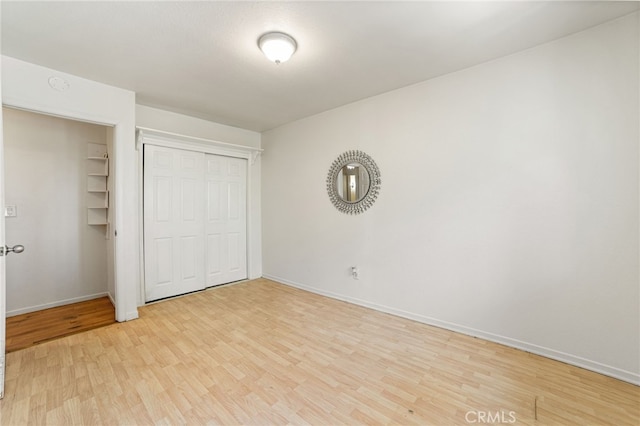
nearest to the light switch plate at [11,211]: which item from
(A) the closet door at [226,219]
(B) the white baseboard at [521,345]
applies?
(A) the closet door at [226,219]

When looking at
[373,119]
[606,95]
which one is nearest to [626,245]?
[606,95]

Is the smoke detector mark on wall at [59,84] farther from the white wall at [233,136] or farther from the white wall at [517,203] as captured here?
the white wall at [517,203]

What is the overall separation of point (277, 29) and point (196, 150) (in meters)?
2.40

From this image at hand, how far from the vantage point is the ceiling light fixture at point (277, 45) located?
1.93 m

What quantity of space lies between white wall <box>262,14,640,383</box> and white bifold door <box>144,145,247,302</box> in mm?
1889

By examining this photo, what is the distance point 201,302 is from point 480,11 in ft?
13.0

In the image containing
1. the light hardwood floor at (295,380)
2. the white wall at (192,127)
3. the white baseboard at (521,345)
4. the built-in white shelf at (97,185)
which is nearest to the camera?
the light hardwood floor at (295,380)

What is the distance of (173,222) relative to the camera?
360cm

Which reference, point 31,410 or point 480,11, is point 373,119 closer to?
point 480,11

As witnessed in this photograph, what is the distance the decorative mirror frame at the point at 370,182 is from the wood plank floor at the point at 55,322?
2.89 m

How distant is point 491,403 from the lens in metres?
1.65

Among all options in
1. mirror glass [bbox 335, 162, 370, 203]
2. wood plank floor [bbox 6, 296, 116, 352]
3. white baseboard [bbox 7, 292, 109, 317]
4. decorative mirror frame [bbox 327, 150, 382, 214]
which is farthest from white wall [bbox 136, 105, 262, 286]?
white baseboard [bbox 7, 292, 109, 317]

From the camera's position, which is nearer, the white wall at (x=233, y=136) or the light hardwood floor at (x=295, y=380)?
the light hardwood floor at (x=295, y=380)

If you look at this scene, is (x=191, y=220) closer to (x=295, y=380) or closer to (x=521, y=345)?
(x=295, y=380)
